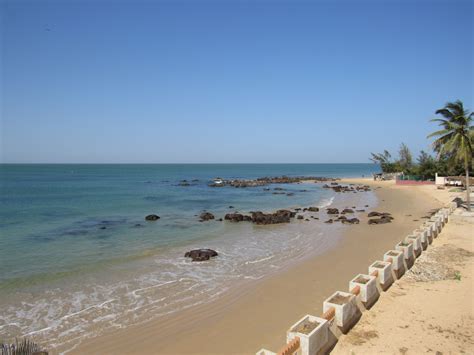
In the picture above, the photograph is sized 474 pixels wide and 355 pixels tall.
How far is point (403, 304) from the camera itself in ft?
25.4

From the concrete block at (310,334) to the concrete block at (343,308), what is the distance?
0.63 metres

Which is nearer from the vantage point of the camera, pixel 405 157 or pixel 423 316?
pixel 423 316

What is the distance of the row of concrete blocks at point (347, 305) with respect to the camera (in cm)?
529

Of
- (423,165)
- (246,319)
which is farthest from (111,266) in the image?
(423,165)

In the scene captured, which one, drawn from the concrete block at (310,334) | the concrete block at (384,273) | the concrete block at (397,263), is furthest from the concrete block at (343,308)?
the concrete block at (397,263)

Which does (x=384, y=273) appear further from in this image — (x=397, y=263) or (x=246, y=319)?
(x=246, y=319)

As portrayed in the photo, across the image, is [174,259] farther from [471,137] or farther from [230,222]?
[471,137]

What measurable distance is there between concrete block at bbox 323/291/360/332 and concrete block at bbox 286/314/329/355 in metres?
0.63

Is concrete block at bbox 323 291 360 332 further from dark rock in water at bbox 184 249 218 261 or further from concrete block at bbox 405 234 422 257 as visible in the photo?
dark rock in water at bbox 184 249 218 261

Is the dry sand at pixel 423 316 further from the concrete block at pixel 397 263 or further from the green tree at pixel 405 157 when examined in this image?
the green tree at pixel 405 157

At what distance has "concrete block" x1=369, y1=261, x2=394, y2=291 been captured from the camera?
27.6 ft

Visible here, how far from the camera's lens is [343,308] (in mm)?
6309

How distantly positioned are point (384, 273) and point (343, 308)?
2834 mm

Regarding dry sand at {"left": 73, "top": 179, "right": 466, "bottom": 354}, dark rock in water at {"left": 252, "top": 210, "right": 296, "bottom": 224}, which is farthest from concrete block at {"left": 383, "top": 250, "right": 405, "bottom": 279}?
dark rock in water at {"left": 252, "top": 210, "right": 296, "bottom": 224}
